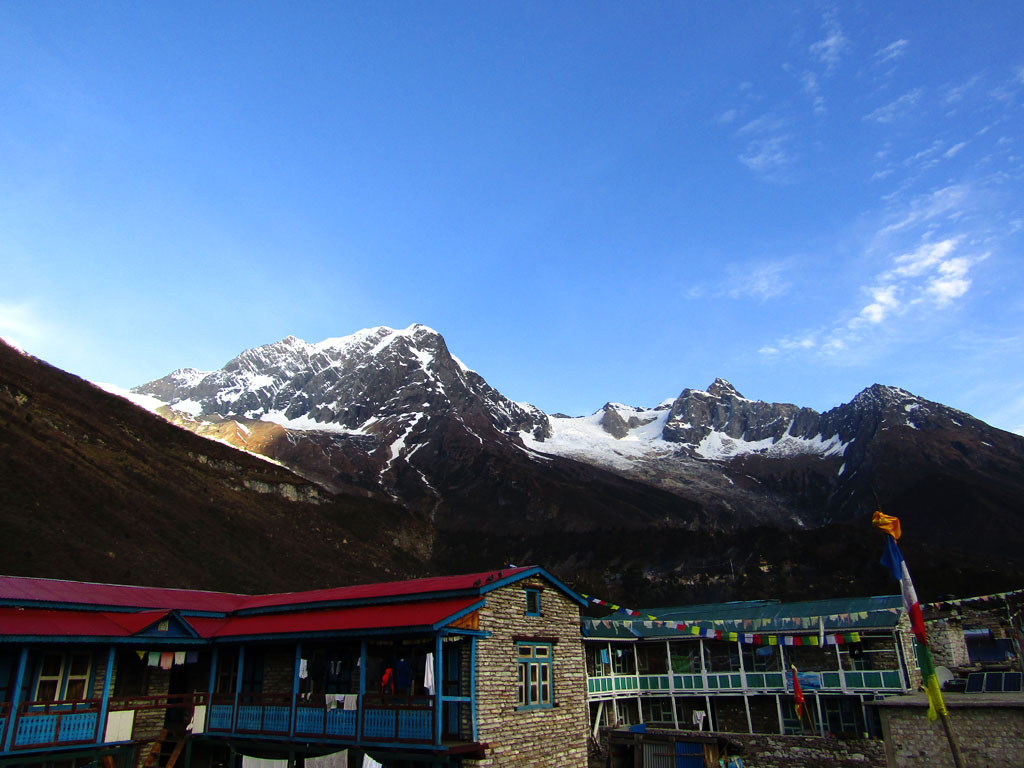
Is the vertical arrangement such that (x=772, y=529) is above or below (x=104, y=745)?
above

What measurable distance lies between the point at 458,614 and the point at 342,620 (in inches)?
176

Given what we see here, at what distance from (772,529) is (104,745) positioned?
104891 millimetres

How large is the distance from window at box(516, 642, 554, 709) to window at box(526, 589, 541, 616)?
3.27ft

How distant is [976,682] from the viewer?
2791 cm

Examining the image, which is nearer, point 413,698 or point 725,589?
point 413,698

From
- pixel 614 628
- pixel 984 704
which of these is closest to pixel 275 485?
pixel 614 628

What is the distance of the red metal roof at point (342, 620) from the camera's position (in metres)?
19.9

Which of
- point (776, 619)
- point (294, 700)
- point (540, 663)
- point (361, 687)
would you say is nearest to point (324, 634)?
point (361, 687)

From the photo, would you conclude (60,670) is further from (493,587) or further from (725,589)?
(725,589)

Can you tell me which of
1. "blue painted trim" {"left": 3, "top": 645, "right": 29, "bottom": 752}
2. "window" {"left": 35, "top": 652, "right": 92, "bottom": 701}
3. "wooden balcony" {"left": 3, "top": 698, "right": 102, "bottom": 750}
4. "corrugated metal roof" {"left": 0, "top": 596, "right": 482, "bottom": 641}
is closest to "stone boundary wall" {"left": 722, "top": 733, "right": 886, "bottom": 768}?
"corrugated metal roof" {"left": 0, "top": 596, "right": 482, "bottom": 641}

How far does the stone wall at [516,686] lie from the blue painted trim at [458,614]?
26.5 inches

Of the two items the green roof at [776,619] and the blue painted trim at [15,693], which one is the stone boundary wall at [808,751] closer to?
the green roof at [776,619]

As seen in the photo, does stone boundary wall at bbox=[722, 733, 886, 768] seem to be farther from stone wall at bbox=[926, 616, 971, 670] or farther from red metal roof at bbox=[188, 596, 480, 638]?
red metal roof at bbox=[188, 596, 480, 638]

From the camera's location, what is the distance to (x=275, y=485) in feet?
322
